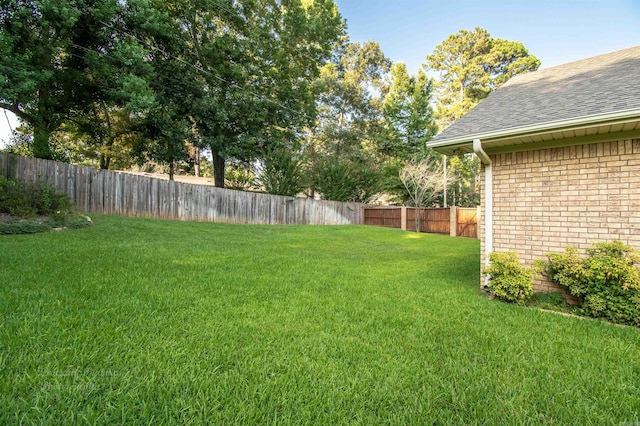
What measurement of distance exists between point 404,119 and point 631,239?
2226 cm

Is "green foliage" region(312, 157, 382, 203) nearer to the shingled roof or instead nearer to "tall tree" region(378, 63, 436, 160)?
"tall tree" region(378, 63, 436, 160)

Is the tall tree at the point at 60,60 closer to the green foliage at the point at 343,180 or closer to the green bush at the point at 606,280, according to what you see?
the green foliage at the point at 343,180

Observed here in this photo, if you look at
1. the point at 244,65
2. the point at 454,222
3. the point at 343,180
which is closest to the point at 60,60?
the point at 244,65

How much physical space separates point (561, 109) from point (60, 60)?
16.0 m

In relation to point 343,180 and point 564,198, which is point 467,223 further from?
point 564,198

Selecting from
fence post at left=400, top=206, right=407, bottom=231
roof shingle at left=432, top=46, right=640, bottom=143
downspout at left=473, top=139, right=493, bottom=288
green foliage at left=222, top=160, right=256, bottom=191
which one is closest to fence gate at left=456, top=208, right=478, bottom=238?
fence post at left=400, top=206, right=407, bottom=231

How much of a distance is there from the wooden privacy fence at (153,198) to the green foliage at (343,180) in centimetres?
404

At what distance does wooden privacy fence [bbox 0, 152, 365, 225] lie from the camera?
27.3 ft

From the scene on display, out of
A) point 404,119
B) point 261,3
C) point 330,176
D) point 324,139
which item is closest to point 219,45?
point 261,3

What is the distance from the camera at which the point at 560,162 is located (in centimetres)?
→ 369

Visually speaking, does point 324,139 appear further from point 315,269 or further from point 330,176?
point 315,269

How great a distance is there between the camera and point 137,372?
Result: 1.74 m

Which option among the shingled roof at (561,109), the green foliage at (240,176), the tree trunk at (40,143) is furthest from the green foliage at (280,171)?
the shingled roof at (561,109)

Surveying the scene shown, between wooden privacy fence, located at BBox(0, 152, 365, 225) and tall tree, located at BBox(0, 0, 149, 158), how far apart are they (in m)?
2.05
